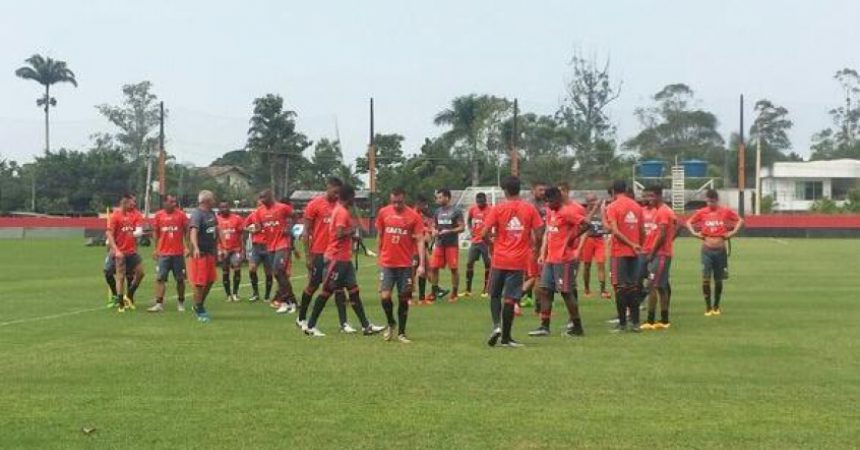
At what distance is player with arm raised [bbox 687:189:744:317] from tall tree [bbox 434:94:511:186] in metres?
70.2

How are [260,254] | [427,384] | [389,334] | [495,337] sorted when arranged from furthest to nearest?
[260,254] → [389,334] → [495,337] → [427,384]

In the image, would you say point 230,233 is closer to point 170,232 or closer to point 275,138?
point 170,232

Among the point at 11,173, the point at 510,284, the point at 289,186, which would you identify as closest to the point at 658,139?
the point at 289,186

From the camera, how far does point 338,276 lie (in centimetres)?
1345

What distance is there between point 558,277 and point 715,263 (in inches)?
154

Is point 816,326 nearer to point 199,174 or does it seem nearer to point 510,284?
point 510,284

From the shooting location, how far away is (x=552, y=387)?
9.52 metres

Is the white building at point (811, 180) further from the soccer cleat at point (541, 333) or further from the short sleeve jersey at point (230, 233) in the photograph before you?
the soccer cleat at point (541, 333)

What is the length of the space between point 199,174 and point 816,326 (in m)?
83.9

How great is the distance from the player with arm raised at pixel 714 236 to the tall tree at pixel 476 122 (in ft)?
230

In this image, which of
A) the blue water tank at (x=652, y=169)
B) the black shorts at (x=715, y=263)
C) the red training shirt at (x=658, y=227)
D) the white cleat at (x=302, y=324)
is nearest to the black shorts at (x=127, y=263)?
the white cleat at (x=302, y=324)

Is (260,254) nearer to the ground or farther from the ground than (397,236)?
nearer to the ground

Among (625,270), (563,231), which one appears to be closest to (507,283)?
(563,231)

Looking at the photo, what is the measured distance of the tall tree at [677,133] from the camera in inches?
4304
